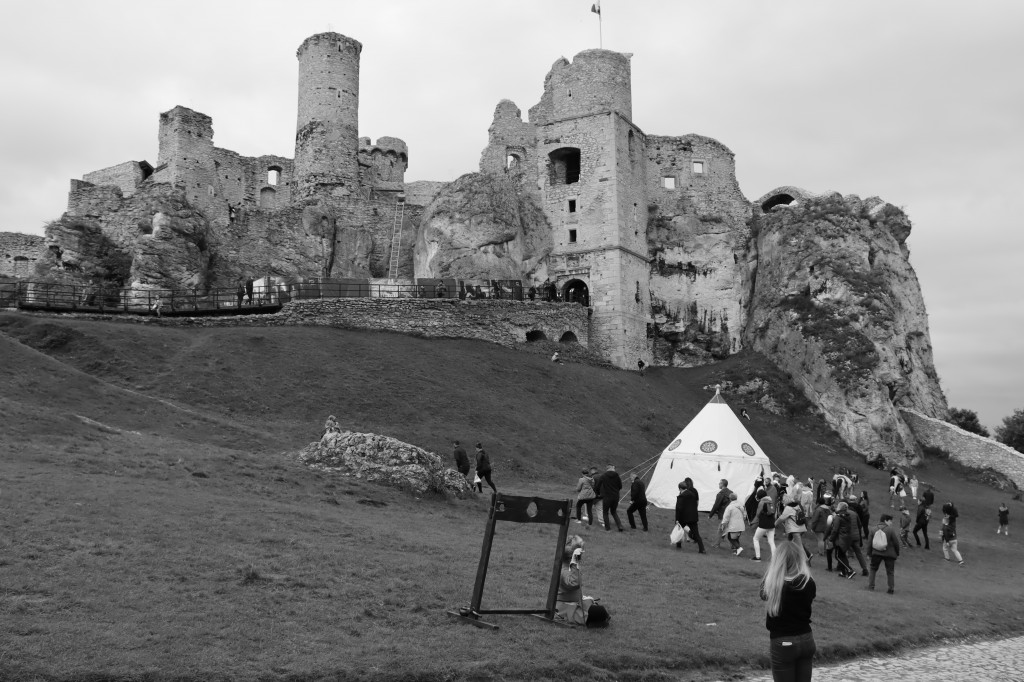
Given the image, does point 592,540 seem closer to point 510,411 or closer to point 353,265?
point 510,411

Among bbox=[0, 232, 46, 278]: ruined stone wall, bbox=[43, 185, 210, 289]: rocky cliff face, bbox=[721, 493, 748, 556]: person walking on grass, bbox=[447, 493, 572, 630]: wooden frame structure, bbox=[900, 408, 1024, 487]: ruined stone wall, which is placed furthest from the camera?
bbox=[0, 232, 46, 278]: ruined stone wall

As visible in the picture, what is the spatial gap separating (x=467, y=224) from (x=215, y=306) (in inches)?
593

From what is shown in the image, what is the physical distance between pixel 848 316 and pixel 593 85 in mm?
19572

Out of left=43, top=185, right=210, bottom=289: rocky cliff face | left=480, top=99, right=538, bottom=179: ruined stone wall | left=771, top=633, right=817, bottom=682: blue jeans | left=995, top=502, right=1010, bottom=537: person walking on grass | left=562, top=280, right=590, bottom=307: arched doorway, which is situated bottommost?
left=995, top=502, right=1010, bottom=537: person walking on grass

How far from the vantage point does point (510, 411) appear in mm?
36281

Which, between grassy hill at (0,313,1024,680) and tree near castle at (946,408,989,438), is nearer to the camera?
grassy hill at (0,313,1024,680)

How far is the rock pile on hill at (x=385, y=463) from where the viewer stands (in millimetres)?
23516

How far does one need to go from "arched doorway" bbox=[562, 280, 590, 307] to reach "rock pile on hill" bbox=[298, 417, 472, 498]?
93.1ft

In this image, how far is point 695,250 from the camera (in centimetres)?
5725

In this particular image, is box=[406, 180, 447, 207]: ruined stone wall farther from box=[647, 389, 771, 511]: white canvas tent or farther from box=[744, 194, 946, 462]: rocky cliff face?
box=[647, 389, 771, 511]: white canvas tent

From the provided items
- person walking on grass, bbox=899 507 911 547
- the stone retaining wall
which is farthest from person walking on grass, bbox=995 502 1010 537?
the stone retaining wall

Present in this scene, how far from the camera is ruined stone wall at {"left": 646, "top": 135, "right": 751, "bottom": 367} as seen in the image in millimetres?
55719

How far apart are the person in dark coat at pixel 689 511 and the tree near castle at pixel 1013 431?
178 feet

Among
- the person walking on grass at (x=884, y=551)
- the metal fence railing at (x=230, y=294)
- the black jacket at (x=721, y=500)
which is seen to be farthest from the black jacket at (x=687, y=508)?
the metal fence railing at (x=230, y=294)
